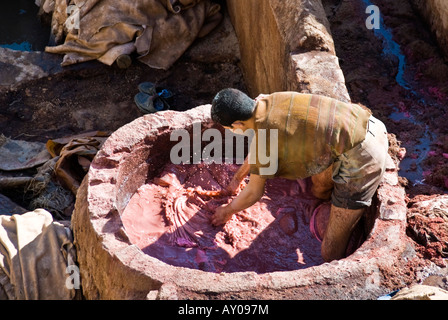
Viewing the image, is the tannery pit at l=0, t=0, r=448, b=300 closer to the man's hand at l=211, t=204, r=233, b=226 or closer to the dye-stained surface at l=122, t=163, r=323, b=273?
the dye-stained surface at l=122, t=163, r=323, b=273

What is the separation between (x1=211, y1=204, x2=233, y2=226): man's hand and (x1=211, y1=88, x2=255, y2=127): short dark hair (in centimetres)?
75

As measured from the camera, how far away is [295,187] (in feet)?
14.6

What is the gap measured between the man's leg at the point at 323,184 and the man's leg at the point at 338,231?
26 centimetres

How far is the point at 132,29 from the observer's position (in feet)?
20.3

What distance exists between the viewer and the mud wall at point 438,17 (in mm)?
5641

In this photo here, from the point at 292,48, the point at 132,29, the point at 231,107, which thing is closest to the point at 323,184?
the point at 231,107

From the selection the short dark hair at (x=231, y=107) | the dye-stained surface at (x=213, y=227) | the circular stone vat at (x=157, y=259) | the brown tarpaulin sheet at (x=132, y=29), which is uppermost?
the short dark hair at (x=231, y=107)

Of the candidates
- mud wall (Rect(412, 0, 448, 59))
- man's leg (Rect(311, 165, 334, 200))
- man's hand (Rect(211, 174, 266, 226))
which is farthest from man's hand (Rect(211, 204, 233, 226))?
mud wall (Rect(412, 0, 448, 59))

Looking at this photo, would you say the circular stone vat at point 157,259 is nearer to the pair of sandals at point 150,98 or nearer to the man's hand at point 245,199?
the man's hand at point 245,199

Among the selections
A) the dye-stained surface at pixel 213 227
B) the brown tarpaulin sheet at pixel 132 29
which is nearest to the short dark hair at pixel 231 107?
the dye-stained surface at pixel 213 227

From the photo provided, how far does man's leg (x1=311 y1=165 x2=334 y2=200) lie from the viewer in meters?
4.01

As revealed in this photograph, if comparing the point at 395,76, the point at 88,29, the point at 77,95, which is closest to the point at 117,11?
the point at 88,29

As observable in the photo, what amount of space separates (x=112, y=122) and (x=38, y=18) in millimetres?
2267
